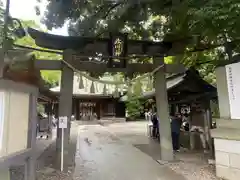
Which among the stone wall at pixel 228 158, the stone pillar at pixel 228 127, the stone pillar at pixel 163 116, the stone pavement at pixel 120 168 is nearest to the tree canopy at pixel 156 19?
the stone pillar at pixel 228 127

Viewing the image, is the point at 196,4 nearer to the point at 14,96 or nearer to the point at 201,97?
the point at 14,96

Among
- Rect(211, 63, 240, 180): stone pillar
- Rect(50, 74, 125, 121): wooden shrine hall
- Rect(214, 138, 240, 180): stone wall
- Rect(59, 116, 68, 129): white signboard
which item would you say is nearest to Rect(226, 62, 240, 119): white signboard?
Rect(211, 63, 240, 180): stone pillar

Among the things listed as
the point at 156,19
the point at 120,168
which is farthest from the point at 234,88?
the point at 156,19

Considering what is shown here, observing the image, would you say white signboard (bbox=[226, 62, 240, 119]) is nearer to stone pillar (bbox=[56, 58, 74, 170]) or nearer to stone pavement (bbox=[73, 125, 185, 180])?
stone pavement (bbox=[73, 125, 185, 180])

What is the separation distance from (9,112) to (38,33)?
17.2 ft

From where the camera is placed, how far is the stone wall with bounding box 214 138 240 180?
6176 mm

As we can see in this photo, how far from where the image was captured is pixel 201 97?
418 inches

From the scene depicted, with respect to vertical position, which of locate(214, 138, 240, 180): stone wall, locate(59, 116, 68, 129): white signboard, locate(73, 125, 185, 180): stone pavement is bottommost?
locate(73, 125, 185, 180): stone pavement

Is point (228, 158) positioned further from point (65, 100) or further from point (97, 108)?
point (97, 108)

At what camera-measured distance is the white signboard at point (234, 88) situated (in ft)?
20.7

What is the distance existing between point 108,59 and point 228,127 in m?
4.78

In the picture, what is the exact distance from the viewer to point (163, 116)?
935 cm

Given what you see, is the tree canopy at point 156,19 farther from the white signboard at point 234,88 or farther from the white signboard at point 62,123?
the white signboard at point 62,123

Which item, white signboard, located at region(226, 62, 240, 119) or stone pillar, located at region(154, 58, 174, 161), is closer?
white signboard, located at region(226, 62, 240, 119)
